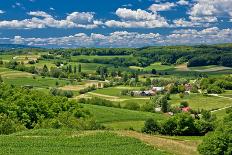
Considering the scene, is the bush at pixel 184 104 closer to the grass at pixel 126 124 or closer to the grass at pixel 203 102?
the grass at pixel 203 102

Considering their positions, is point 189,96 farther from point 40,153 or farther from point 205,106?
point 40,153

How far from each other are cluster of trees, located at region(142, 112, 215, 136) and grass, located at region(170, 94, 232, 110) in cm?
5812

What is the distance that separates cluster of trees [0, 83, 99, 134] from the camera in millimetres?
88812

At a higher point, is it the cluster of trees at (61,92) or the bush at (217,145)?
the bush at (217,145)

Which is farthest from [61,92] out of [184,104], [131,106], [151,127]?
[151,127]

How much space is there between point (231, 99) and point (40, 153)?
482 ft

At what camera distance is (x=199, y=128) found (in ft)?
360

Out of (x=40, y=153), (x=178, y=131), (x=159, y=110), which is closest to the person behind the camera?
(x=40, y=153)

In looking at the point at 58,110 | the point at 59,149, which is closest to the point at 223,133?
the point at 59,149

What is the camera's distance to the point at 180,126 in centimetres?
10831

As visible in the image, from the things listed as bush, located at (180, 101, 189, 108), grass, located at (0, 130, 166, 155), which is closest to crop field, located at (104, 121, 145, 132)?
bush, located at (180, 101, 189, 108)

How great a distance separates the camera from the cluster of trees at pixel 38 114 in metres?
88.8

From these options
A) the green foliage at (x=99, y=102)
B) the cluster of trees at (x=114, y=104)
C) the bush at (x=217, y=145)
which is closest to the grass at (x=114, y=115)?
the cluster of trees at (x=114, y=104)

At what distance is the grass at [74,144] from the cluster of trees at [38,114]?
19.7m
